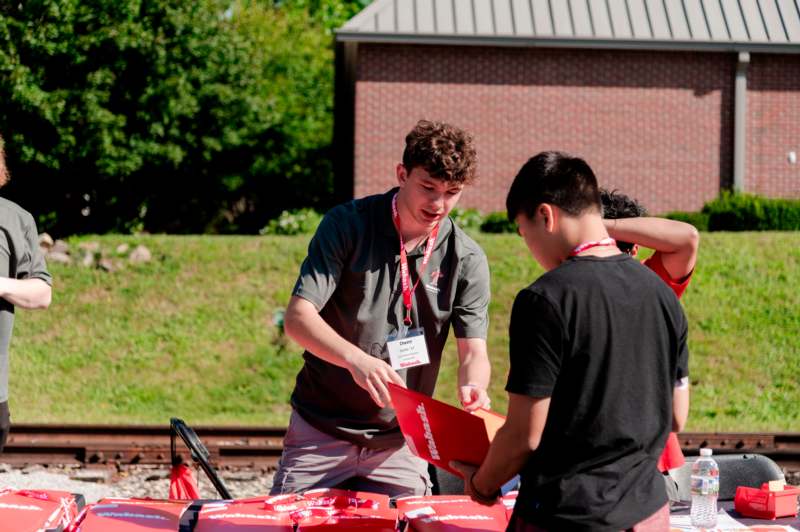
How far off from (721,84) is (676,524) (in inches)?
727

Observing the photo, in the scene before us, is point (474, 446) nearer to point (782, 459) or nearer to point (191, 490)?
point (191, 490)

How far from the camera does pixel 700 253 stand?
46.6ft

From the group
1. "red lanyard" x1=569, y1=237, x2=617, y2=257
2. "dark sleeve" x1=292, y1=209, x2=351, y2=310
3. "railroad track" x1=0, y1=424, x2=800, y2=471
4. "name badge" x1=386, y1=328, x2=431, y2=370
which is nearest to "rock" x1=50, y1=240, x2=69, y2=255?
"railroad track" x1=0, y1=424, x2=800, y2=471

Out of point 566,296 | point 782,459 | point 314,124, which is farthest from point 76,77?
point 566,296

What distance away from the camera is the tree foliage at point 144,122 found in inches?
842

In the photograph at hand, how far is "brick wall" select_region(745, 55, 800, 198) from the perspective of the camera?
66.4 ft

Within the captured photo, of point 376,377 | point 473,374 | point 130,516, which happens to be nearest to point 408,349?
point 473,374

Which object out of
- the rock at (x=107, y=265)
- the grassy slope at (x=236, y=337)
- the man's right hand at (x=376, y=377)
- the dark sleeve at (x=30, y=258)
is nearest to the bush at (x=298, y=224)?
the grassy slope at (x=236, y=337)

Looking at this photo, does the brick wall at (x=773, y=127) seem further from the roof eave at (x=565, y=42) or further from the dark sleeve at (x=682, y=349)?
the dark sleeve at (x=682, y=349)

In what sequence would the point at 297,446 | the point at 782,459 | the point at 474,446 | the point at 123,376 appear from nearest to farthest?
1. the point at 474,446
2. the point at 297,446
3. the point at 782,459
4. the point at 123,376

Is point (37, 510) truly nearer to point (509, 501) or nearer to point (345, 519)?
point (345, 519)

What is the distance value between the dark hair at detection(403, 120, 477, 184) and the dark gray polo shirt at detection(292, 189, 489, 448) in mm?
339

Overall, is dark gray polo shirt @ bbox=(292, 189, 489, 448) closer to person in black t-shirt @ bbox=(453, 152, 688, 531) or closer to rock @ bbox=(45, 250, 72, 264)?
person in black t-shirt @ bbox=(453, 152, 688, 531)

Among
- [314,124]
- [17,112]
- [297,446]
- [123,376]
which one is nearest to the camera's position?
[297,446]
